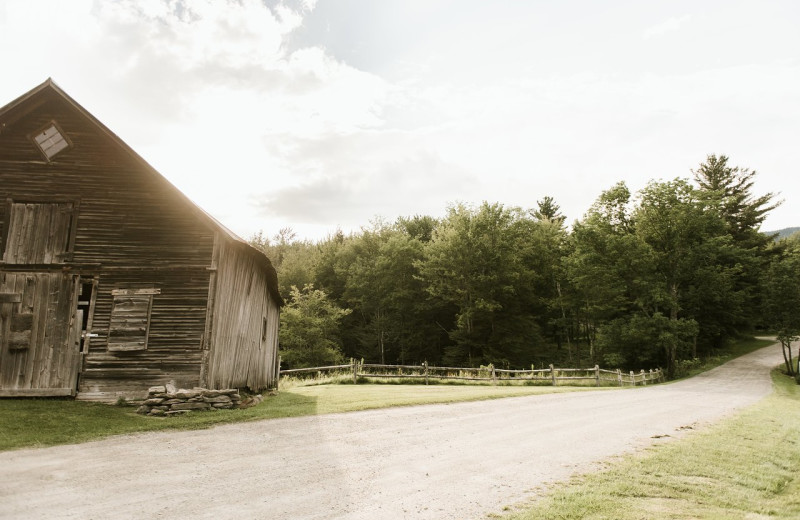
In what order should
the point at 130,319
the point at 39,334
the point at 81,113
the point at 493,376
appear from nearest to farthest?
the point at 39,334 → the point at 130,319 → the point at 81,113 → the point at 493,376

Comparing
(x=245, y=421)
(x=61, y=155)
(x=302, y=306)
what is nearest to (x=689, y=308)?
(x=302, y=306)

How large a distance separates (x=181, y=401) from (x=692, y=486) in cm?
1069

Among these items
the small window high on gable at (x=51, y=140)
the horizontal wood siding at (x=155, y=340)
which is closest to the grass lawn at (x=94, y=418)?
A: the horizontal wood siding at (x=155, y=340)

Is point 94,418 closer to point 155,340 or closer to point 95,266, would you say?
point 155,340

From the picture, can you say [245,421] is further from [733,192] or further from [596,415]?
[733,192]

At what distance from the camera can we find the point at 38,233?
41.9 feet

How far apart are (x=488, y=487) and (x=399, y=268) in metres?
42.0

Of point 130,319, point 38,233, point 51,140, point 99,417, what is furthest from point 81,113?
point 99,417

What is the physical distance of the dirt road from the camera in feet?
17.0

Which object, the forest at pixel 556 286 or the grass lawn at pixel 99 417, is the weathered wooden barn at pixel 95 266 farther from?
the forest at pixel 556 286

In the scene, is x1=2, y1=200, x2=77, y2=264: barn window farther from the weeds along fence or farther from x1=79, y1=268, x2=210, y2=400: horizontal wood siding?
the weeds along fence

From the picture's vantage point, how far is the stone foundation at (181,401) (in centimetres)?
1115

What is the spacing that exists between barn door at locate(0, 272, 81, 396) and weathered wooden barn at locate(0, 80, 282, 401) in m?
0.03

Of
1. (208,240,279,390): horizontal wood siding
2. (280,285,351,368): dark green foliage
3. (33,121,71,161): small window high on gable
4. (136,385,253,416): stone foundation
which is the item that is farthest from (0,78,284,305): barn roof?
(280,285,351,368): dark green foliage
